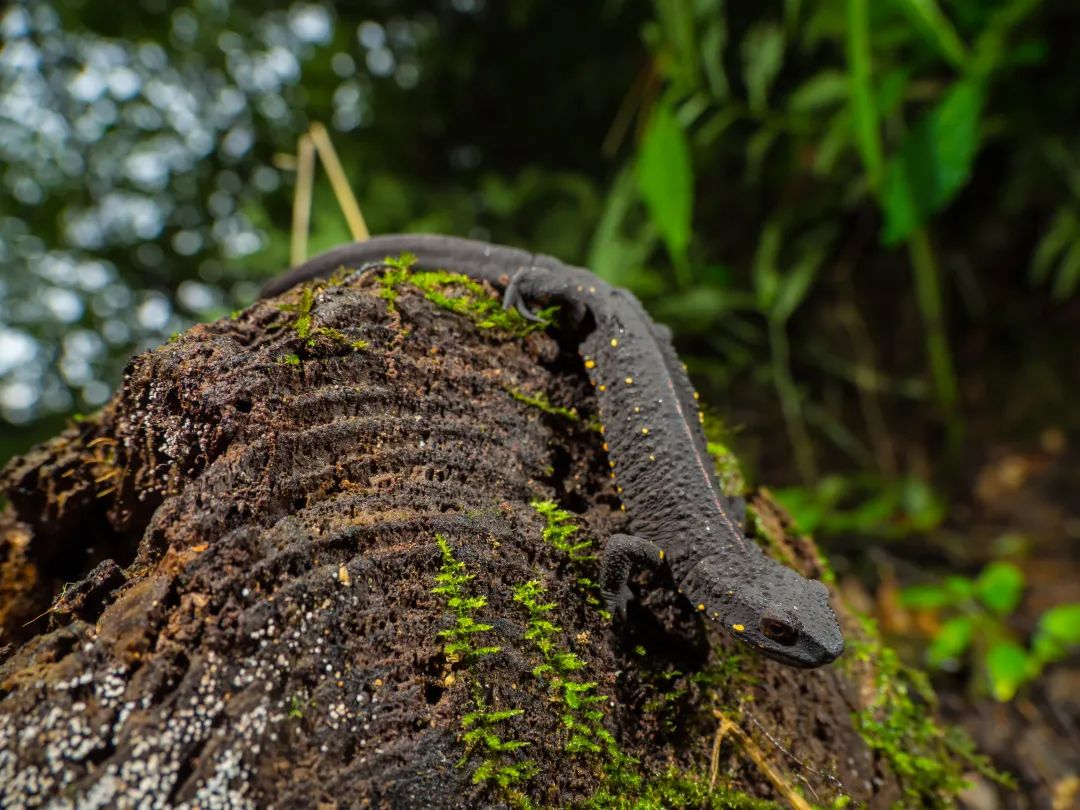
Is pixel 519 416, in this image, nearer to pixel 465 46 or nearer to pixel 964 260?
pixel 964 260

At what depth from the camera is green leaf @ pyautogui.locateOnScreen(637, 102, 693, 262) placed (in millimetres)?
4750

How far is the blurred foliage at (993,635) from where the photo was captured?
457cm

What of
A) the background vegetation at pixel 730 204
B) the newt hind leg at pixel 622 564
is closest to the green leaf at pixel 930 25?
the background vegetation at pixel 730 204

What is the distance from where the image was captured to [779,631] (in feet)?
8.36

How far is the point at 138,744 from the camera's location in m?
1.59

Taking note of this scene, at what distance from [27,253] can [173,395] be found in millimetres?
8077

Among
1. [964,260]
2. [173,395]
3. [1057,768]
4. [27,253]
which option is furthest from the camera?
[27,253]

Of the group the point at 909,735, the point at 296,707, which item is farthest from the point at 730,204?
the point at 296,707

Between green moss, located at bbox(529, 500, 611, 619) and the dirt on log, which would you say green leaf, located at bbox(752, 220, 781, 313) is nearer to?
the dirt on log

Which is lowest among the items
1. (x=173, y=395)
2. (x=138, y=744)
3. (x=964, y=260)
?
(x=138, y=744)

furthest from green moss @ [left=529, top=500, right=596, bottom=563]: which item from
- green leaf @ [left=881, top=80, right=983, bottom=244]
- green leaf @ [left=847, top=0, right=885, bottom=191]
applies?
green leaf @ [left=881, top=80, right=983, bottom=244]

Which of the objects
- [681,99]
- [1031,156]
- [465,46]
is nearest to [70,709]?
[681,99]

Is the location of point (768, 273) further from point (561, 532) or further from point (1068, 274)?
point (561, 532)

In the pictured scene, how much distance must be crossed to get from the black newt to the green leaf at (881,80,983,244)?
2396 mm
